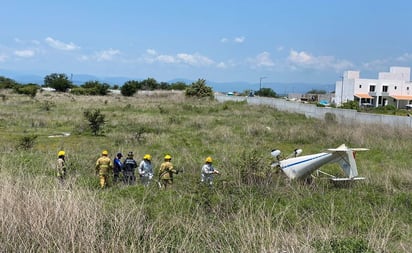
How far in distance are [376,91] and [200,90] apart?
45.1 m

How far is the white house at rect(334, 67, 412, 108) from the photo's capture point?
286 ft

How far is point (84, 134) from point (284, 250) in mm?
17945

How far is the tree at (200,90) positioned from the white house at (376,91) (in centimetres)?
3551

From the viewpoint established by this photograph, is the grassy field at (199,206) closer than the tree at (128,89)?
Yes

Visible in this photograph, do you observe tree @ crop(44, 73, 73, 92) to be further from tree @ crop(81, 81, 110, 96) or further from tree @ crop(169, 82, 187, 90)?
tree @ crop(169, 82, 187, 90)

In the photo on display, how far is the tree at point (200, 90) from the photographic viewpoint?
208ft

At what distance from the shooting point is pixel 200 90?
6341 cm

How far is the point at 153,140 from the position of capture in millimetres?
18422

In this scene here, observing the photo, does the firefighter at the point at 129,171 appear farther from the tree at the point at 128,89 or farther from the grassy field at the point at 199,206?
the tree at the point at 128,89

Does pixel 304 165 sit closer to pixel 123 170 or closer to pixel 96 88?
pixel 123 170

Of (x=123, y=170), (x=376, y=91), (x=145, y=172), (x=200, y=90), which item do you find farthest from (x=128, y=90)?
(x=145, y=172)

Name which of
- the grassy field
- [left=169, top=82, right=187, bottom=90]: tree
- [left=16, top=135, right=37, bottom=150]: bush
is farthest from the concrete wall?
[left=169, top=82, right=187, bottom=90]: tree

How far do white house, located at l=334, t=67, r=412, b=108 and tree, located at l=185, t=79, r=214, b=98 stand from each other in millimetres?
35514

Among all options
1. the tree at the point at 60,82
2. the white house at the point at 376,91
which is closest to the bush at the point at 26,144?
the tree at the point at 60,82
